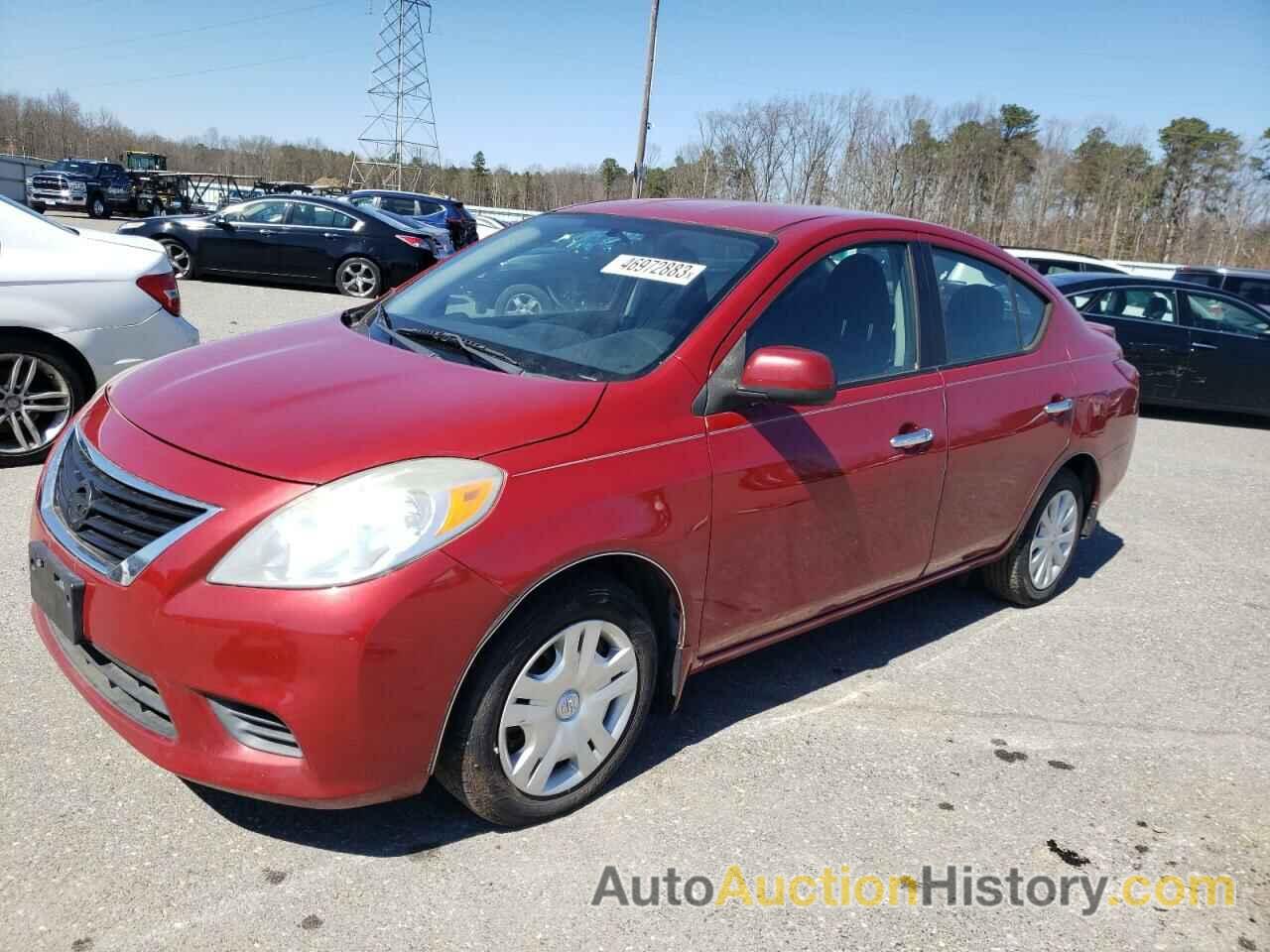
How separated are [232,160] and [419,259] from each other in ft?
283

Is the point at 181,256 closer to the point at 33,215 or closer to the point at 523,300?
the point at 33,215

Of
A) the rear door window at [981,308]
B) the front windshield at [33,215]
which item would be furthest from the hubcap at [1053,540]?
the front windshield at [33,215]

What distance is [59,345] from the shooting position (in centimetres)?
549

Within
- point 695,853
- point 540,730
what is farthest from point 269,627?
point 695,853

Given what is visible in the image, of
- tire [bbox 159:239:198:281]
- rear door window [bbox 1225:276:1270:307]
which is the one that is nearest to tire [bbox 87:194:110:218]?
tire [bbox 159:239:198:281]

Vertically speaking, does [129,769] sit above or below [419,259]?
below

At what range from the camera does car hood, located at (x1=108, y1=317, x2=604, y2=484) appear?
2570 mm

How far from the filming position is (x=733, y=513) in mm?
3105

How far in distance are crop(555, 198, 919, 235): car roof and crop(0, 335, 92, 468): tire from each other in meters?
3.09

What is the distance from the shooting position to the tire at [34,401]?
5.40 m

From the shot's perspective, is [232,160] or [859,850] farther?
[232,160]

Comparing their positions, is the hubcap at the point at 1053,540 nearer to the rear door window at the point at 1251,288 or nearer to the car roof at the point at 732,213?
the car roof at the point at 732,213

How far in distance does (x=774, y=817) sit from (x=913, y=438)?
57.2 inches

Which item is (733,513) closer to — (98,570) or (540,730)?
(540,730)
